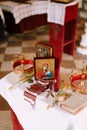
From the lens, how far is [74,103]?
1133mm

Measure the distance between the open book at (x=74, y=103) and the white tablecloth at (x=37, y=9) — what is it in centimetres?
169

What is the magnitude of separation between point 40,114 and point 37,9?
3.01m

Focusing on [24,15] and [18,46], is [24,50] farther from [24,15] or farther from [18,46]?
[24,15]

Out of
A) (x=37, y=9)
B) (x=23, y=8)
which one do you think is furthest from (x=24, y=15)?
(x=37, y=9)

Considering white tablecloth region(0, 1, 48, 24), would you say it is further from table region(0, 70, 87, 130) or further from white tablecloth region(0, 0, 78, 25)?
table region(0, 70, 87, 130)

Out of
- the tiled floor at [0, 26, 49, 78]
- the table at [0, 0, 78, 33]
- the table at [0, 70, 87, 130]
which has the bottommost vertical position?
the tiled floor at [0, 26, 49, 78]

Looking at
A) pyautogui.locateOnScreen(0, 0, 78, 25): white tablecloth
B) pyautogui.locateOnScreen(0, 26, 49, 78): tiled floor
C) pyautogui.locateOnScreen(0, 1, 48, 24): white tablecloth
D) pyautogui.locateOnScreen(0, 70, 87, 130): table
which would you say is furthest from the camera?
pyautogui.locateOnScreen(0, 1, 48, 24): white tablecloth

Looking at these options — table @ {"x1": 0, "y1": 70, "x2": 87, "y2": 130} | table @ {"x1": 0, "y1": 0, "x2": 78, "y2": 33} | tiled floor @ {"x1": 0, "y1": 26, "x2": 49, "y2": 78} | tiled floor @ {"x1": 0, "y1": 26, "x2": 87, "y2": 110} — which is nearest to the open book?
table @ {"x1": 0, "y1": 70, "x2": 87, "y2": 130}

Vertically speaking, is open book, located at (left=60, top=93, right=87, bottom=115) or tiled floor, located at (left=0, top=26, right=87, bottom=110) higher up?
open book, located at (left=60, top=93, right=87, bottom=115)

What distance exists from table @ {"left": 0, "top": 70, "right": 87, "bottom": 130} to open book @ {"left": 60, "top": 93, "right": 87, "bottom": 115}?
0.02 metres

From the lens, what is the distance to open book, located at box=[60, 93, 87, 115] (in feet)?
3.59

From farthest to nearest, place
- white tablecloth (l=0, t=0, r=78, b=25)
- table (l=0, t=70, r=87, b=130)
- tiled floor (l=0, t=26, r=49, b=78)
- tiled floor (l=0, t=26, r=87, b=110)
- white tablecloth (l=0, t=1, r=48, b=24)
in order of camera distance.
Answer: white tablecloth (l=0, t=1, r=48, b=24) → tiled floor (l=0, t=26, r=49, b=78) → tiled floor (l=0, t=26, r=87, b=110) → white tablecloth (l=0, t=0, r=78, b=25) → table (l=0, t=70, r=87, b=130)

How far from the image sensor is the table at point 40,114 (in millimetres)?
1092

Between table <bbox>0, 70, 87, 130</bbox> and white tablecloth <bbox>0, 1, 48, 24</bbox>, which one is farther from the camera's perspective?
white tablecloth <bbox>0, 1, 48, 24</bbox>
